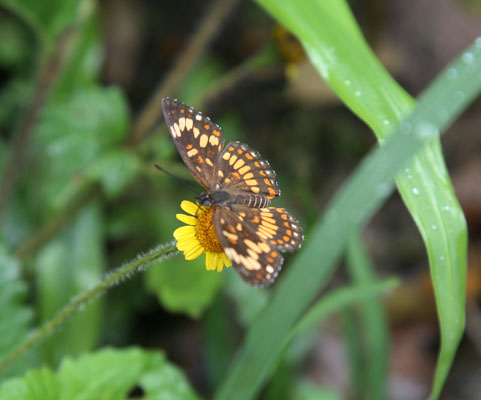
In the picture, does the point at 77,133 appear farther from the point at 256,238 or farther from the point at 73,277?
the point at 256,238

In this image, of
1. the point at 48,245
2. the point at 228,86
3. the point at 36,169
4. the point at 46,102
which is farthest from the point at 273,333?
A: the point at 36,169

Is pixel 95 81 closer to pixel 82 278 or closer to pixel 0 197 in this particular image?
pixel 0 197

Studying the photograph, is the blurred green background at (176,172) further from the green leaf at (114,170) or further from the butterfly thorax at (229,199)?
the butterfly thorax at (229,199)

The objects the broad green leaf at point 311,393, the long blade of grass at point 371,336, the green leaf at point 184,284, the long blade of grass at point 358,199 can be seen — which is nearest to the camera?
the long blade of grass at point 358,199

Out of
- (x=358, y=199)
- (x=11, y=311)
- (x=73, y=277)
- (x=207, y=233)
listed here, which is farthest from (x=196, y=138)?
(x=73, y=277)

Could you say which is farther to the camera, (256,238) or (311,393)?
(311,393)

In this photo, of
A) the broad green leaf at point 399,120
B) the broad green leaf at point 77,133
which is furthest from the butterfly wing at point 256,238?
the broad green leaf at point 77,133

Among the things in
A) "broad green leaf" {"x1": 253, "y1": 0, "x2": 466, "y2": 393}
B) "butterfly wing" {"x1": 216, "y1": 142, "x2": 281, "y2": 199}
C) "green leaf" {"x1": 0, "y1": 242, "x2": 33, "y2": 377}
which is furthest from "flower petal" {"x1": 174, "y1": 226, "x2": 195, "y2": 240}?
"green leaf" {"x1": 0, "y1": 242, "x2": 33, "y2": 377}

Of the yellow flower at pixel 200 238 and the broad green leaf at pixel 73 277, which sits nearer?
the yellow flower at pixel 200 238
